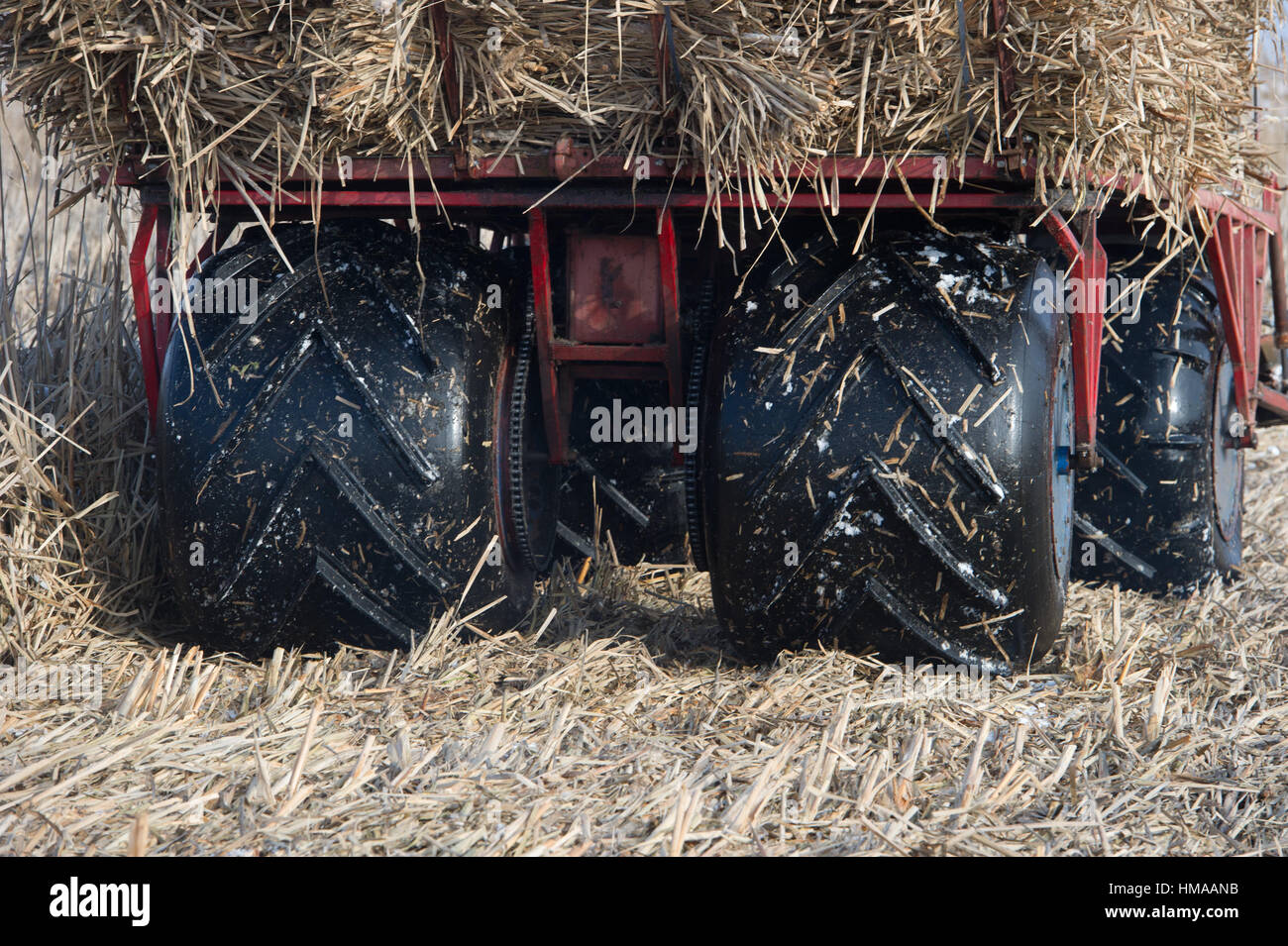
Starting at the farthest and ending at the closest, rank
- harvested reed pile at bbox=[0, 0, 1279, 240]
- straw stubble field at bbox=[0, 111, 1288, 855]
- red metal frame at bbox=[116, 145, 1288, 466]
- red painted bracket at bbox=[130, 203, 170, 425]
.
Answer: red painted bracket at bbox=[130, 203, 170, 425] → red metal frame at bbox=[116, 145, 1288, 466] → harvested reed pile at bbox=[0, 0, 1279, 240] → straw stubble field at bbox=[0, 111, 1288, 855]

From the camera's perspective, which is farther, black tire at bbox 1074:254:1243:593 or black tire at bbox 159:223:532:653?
black tire at bbox 1074:254:1243:593

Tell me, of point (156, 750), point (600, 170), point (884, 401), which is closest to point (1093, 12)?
point (884, 401)

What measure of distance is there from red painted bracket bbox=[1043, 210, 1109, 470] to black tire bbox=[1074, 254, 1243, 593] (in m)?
0.91

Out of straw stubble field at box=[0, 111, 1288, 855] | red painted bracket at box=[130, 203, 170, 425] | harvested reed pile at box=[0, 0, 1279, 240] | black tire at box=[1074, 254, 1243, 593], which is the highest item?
harvested reed pile at box=[0, 0, 1279, 240]

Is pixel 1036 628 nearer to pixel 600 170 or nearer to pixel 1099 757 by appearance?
pixel 1099 757

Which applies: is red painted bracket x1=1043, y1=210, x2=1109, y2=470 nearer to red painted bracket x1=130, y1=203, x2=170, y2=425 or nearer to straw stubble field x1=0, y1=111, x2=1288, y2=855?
straw stubble field x1=0, y1=111, x2=1288, y2=855

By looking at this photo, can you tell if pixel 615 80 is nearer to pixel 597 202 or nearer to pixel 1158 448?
pixel 597 202

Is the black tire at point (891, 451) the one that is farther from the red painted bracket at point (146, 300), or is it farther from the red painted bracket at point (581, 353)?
the red painted bracket at point (146, 300)

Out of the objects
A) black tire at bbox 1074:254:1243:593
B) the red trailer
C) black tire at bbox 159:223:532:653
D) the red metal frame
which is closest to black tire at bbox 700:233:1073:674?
the red trailer

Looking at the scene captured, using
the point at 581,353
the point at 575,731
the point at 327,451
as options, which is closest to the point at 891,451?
the point at 581,353

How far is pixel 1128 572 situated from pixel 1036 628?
51.4 inches

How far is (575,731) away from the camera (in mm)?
2555

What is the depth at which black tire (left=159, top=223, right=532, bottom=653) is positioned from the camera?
→ 2.58 meters

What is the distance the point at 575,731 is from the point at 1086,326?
4.84ft
